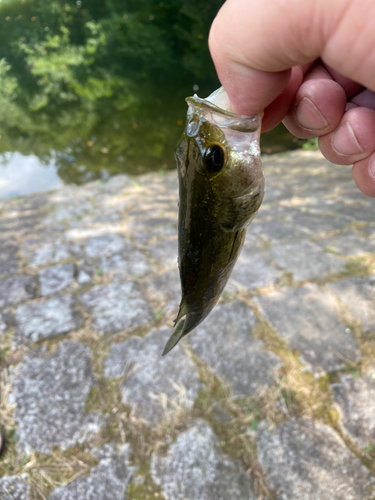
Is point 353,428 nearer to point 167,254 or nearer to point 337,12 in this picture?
point 337,12

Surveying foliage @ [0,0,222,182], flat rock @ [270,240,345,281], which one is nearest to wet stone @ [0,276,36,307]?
flat rock @ [270,240,345,281]

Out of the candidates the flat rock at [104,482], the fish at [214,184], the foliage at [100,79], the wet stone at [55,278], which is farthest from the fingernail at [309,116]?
the foliage at [100,79]

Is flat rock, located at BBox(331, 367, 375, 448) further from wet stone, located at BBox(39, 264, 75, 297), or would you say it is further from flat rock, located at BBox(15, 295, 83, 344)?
wet stone, located at BBox(39, 264, 75, 297)

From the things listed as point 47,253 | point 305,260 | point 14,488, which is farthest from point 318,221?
point 14,488

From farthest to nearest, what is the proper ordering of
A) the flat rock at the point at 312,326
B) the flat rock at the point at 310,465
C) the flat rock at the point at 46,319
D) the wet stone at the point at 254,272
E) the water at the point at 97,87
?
the water at the point at 97,87, the wet stone at the point at 254,272, the flat rock at the point at 46,319, the flat rock at the point at 312,326, the flat rock at the point at 310,465

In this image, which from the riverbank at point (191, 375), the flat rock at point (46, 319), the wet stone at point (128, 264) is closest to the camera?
the riverbank at point (191, 375)

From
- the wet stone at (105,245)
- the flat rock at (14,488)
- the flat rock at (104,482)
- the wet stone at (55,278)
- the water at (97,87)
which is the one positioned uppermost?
the flat rock at (104,482)

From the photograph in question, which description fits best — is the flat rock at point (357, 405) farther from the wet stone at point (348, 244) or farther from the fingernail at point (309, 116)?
the fingernail at point (309, 116)
